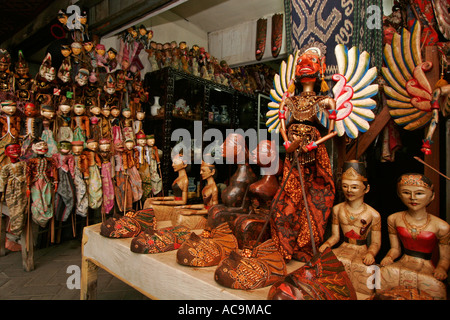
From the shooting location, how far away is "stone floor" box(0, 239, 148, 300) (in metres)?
2.54

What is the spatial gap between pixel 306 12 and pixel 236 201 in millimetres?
1679

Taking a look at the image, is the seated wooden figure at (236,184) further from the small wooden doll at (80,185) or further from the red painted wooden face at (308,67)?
the small wooden doll at (80,185)

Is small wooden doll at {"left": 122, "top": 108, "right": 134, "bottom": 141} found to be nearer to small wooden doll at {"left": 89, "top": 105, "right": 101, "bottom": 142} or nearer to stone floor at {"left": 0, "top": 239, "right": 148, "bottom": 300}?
small wooden doll at {"left": 89, "top": 105, "right": 101, "bottom": 142}

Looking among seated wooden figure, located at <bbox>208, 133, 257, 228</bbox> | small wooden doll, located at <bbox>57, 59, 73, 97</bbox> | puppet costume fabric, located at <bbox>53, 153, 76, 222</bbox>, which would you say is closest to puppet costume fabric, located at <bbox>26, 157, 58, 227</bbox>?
puppet costume fabric, located at <bbox>53, 153, 76, 222</bbox>

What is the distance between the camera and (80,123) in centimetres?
360

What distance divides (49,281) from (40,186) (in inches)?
41.3

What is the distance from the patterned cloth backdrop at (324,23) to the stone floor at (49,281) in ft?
9.17

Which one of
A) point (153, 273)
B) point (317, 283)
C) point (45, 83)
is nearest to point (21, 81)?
point (45, 83)

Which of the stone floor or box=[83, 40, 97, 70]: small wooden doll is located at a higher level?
box=[83, 40, 97, 70]: small wooden doll

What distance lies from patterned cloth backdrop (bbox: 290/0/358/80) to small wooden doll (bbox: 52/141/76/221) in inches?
114

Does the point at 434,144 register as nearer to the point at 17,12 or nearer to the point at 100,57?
the point at 100,57

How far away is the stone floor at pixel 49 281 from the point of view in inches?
100

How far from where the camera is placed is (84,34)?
380 cm
